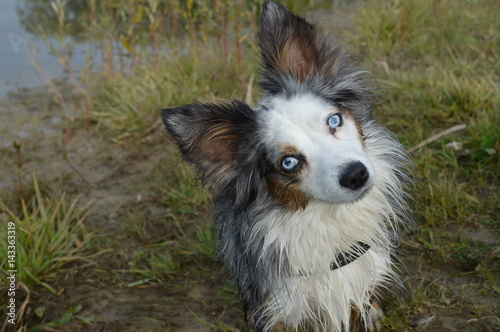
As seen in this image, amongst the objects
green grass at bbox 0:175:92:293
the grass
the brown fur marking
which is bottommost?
green grass at bbox 0:175:92:293

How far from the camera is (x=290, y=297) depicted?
2.62m

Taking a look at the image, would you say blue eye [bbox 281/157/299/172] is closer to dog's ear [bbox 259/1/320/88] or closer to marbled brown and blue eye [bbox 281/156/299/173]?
marbled brown and blue eye [bbox 281/156/299/173]

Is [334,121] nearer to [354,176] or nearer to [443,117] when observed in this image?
[354,176]

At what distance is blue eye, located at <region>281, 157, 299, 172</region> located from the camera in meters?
2.35

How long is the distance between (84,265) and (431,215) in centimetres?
248

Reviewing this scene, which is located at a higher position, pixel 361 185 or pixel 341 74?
pixel 341 74

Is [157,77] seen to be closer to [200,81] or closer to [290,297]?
[200,81]

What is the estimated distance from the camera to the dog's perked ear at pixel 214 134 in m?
2.33

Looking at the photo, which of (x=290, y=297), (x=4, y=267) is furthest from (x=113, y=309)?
(x=290, y=297)

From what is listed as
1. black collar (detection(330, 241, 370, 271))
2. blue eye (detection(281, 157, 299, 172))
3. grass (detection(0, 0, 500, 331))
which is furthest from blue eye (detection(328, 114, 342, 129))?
grass (detection(0, 0, 500, 331))

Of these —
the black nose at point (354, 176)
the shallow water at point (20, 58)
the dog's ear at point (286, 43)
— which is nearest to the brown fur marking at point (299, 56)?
the dog's ear at point (286, 43)

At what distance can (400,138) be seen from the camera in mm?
4457

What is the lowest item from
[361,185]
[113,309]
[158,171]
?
[113,309]

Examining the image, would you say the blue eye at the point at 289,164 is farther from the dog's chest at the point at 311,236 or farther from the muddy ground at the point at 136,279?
the muddy ground at the point at 136,279
